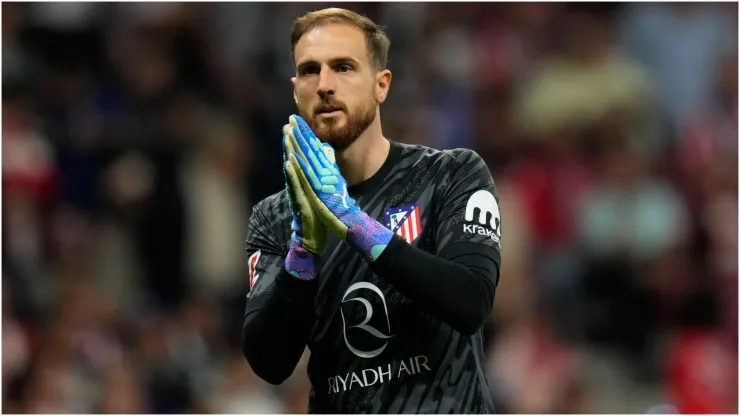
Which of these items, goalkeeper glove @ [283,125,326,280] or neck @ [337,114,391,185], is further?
neck @ [337,114,391,185]

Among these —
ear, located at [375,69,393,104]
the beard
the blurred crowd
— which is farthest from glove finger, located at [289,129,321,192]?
the blurred crowd

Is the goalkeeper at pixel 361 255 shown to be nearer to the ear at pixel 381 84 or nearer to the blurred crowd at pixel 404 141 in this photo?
the ear at pixel 381 84

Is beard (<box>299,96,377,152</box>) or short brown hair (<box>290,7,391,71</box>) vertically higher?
short brown hair (<box>290,7,391,71</box>)

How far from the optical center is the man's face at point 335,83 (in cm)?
378

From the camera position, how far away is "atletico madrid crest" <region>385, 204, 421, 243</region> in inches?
151

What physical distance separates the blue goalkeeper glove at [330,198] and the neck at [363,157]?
13.0 inches

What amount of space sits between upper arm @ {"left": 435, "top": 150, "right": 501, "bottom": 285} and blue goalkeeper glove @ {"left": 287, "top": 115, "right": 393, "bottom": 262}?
0.31 metres

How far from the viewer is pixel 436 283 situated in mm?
3439

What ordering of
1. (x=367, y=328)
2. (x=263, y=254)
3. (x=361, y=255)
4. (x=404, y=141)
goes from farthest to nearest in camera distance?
1. (x=404, y=141)
2. (x=263, y=254)
3. (x=367, y=328)
4. (x=361, y=255)

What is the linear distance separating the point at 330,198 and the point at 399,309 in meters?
0.50

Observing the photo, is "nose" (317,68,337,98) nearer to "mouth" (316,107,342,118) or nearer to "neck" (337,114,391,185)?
"mouth" (316,107,342,118)

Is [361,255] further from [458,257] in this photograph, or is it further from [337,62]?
[337,62]

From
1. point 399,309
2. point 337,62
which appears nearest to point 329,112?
point 337,62

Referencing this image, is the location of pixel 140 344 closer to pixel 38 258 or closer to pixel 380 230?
pixel 38 258
